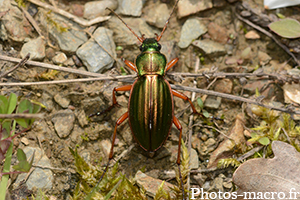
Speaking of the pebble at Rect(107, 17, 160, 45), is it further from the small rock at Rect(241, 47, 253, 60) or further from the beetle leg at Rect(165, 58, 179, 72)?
the small rock at Rect(241, 47, 253, 60)

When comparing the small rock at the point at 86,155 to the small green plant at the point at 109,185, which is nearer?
the small green plant at the point at 109,185

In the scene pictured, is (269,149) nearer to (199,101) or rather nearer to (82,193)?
(199,101)


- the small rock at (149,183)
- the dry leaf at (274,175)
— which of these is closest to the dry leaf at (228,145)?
the dry leaf at (274,175)

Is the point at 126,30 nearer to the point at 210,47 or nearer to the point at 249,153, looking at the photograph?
the point at 210,47

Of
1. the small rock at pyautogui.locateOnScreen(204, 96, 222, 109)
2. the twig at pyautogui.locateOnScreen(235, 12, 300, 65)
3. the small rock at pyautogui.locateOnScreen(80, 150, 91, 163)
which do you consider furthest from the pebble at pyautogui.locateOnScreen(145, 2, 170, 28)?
the small rock at pyautogui.locateOnScreen(80, 150, 91, 163)

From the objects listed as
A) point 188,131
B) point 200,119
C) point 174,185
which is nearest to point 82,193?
point 174,185

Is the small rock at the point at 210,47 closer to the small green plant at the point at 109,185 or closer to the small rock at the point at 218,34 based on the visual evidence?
the small rock at the point at 218,34
